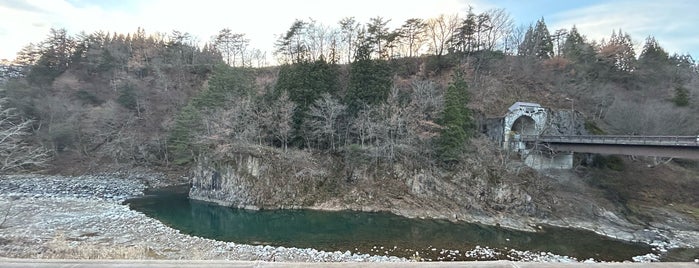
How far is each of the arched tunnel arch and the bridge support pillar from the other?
3.15 metres

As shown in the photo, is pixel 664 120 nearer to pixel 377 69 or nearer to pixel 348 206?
pixel 377 69

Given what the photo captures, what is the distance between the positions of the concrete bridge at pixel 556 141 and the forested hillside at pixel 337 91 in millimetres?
2977

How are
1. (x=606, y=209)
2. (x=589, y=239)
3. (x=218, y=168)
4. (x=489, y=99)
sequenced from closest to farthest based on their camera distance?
(x=589, y=239) → (x=606, y=209) → (x=218, y=168) → (x=489, y=99)

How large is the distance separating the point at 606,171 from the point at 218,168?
110 feet

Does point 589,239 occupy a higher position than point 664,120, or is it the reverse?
point 664,120

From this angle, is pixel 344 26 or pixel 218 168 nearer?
pixel 218 168

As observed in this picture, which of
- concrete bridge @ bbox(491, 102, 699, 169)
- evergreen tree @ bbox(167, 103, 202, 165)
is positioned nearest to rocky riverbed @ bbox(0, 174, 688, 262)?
evergreen tree @ bbox(167, 103, 202, 165)

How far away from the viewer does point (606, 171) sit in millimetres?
29641

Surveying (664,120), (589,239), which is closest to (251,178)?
(589,239)

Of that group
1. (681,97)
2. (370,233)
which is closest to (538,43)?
(681,97)

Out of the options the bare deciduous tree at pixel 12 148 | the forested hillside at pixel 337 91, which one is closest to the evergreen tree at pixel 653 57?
the forested hillside at pixel 337 91

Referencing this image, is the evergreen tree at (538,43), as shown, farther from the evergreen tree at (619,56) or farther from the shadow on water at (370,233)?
the shadow on water at (370,233)

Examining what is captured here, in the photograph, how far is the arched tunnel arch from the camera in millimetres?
33031

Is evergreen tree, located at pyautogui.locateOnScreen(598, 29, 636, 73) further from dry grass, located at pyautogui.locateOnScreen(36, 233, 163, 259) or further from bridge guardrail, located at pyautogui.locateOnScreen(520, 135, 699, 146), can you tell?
dry grass, located at pyautogui.locateOnScreen(36, 233, 163, 259)
